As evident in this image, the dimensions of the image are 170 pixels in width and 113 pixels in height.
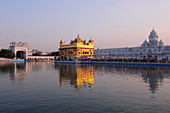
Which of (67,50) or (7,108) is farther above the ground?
(67,50)

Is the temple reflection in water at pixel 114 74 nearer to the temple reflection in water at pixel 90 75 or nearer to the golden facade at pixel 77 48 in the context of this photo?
the temple reflection in water at pixel 90 75

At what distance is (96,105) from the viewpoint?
9.95 metres

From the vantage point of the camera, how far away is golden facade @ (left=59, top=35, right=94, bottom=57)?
3584 inches

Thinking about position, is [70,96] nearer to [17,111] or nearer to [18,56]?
[17,111]

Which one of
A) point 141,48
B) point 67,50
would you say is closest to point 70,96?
point 67,50

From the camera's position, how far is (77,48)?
9038 cm

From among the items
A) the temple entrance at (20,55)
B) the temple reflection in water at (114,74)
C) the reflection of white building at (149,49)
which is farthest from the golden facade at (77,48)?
the temple entrance at (20,55)

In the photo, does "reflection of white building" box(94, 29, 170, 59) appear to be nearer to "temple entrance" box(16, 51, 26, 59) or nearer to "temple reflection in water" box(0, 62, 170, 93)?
"temple reflection in water" box(0, 62, 170, 93)

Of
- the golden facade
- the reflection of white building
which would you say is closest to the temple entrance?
the golden facade

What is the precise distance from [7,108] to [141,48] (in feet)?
367

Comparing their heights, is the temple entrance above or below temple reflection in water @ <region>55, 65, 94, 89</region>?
above

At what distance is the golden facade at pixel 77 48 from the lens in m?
91.0

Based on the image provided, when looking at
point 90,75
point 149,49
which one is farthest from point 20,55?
point 90,75

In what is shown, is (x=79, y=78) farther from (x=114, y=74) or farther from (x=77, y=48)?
(x=77, y=48)
